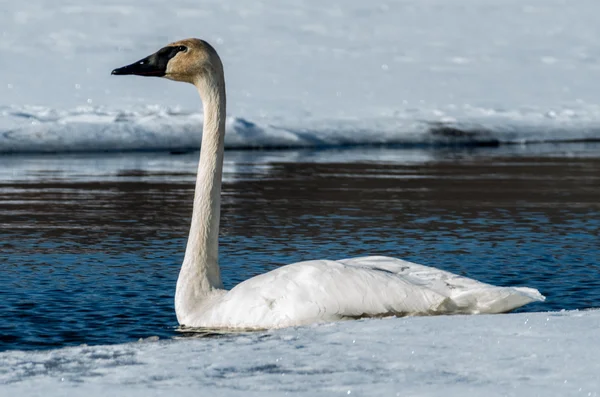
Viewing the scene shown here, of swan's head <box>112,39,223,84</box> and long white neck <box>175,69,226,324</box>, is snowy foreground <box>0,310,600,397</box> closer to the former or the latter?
long white neck <box>175,69,226,324</box>

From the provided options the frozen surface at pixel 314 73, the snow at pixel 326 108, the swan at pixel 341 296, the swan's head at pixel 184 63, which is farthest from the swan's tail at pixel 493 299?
the frozen surface at pixel 314 73

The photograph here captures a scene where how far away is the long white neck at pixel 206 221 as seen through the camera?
6879 mm

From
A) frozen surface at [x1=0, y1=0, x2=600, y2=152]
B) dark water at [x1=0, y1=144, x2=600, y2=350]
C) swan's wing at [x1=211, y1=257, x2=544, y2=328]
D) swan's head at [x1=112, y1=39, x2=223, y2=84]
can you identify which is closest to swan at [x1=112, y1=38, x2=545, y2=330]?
swan's wing at [x1=211, y1=257, x2=544, y2=328]

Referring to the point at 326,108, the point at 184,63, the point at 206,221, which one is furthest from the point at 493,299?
the point at 326,108

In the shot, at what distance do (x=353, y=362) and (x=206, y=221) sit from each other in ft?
8.69

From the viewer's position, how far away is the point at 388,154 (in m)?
22.2

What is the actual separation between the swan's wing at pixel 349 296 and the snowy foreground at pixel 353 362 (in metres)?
0.53

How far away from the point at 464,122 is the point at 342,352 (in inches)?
854

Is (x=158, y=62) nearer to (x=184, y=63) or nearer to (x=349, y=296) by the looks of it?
(x=184, y=63)

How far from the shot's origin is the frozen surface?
77.4ft

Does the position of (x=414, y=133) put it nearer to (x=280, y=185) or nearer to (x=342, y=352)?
(x=280, y=185)

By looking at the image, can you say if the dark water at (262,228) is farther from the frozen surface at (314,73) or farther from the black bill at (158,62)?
the frozen surface at (314,73)

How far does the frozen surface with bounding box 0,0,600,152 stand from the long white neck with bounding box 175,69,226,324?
14.9 m

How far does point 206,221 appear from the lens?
715 centimetres
